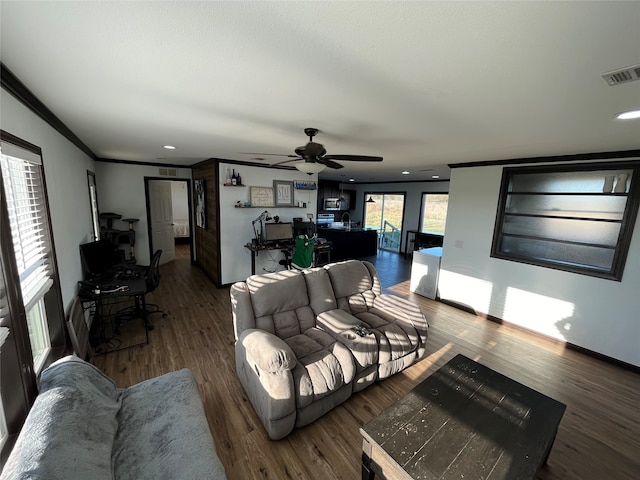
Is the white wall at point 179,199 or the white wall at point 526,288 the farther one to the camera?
the white wall at point 179,199

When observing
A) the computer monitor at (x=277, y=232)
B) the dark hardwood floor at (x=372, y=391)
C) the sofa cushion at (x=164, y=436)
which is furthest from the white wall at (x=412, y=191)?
the sofa cushion at (x=164, y=436)

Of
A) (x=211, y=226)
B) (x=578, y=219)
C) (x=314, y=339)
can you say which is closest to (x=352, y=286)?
(x=314, y=339)

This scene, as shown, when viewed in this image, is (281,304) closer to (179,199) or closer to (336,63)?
(336,63)

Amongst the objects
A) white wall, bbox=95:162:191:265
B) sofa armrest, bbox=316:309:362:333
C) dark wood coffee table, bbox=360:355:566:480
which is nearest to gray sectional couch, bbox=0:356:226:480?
dark wood coffee table, bbox=360:355:566:480

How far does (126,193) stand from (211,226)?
6.59 ft

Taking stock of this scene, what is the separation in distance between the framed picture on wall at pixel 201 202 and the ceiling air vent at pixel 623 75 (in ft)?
17.4

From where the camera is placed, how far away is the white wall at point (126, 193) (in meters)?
5.10

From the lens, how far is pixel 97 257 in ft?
11.0

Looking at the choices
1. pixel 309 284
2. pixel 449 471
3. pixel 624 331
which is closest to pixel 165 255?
pixel 309 284

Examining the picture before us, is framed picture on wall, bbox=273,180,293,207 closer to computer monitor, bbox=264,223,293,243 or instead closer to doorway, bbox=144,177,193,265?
computer monitor, bbox=264,223,293,243

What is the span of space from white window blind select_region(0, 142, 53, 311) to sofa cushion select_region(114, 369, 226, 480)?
0.90m

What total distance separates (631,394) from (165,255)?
7865mm

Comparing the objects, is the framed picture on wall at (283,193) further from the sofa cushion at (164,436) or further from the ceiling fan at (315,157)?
the sofa cushion at (164,436)

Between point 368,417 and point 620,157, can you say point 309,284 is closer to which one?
point 368,417
